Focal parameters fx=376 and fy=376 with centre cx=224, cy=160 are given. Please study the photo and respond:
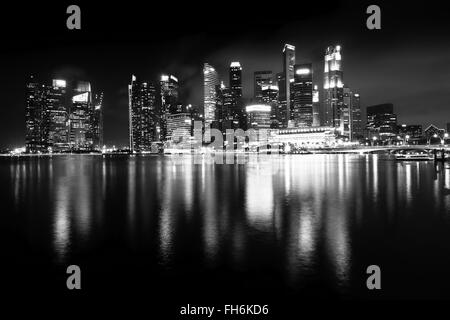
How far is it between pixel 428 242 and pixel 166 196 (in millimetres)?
18322

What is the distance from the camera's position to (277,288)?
9.58m

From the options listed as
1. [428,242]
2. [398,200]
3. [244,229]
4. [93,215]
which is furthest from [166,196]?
[428,242]

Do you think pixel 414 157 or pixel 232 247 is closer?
pixel 232 247

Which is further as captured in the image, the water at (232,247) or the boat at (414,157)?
the boat at (414,157)

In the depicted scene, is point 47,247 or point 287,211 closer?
point 47,247

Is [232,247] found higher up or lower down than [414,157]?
lower down

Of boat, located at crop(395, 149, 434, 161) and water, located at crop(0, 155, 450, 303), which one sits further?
boat, located at crop(395, 149, 434, 161)

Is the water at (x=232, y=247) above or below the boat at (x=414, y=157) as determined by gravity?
below

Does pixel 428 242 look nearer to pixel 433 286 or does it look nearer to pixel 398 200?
pixel 433 286

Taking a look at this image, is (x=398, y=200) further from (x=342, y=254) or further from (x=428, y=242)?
(x=342, y=254)

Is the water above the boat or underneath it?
underneath

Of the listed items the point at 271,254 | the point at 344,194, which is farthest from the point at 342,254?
the point at 344,194
